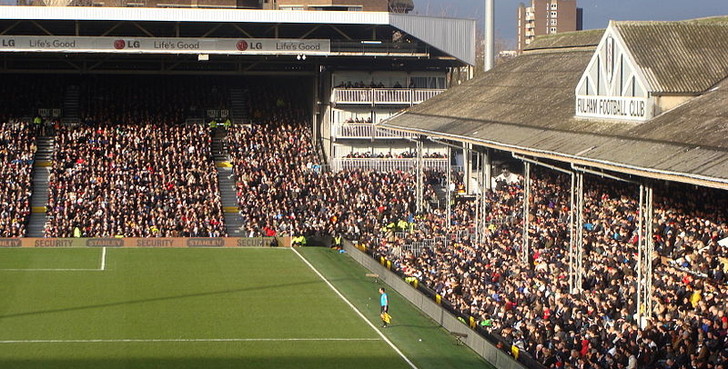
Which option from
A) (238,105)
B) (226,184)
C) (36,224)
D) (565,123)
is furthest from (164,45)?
(565,123)

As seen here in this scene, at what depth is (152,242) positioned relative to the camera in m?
58.1

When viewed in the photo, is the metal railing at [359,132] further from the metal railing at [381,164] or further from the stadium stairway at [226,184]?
the stadium stairway at [226,184]

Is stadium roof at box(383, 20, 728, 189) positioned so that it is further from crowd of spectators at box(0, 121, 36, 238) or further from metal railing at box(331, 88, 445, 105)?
crowd of spectators at box(0, 121, 36, 238)

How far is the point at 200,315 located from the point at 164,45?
27423mm

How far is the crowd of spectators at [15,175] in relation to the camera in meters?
58.7

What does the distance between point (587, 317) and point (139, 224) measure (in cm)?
3218

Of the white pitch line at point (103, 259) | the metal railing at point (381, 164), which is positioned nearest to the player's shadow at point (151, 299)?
the white pitch line at point (103, 259)

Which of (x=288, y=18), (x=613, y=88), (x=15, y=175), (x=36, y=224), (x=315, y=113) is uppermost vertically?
(x=288, y=18)

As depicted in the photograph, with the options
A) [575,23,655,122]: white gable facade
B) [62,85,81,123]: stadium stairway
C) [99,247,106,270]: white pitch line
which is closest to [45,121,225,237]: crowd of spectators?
[62,85,81,123]: stadium stairway

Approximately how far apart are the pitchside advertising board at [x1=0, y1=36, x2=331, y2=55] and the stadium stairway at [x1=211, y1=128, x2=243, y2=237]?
664cm

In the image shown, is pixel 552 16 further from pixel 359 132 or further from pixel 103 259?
pixel 103 259

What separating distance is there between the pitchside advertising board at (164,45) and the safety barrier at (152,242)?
36.3 ft

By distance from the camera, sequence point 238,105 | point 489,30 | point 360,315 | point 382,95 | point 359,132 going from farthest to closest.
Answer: point 238,105 < point 382,95 < point 359,132 < point 489,30 < point 360,315

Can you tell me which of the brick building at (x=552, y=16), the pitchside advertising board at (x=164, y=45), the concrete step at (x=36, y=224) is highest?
the brick building at (x=552, y=16)
